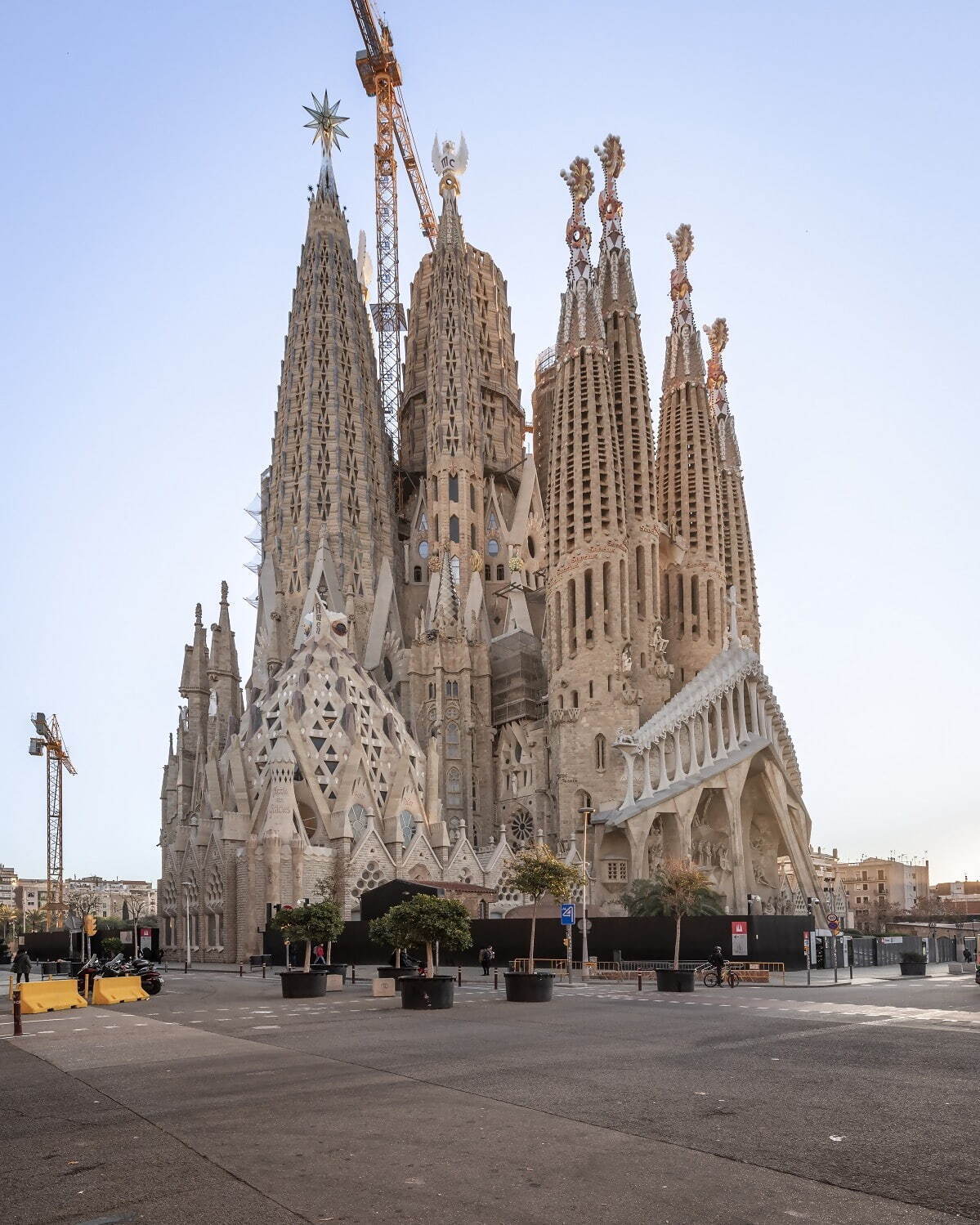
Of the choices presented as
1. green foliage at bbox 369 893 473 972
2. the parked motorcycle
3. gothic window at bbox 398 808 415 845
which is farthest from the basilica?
green foliage at bbox 369 893 473 972

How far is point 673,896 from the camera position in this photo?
115 ft

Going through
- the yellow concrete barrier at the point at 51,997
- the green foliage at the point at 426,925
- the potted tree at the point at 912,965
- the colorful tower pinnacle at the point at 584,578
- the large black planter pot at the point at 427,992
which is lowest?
the potted tree at the point at 912,965

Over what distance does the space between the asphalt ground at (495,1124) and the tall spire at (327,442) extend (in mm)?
53075

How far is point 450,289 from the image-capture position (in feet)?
255

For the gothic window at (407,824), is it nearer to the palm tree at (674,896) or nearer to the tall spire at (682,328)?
the palm tree at (674,896)

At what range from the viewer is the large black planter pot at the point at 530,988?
2311cm

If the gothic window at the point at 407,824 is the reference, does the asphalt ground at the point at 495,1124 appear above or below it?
above

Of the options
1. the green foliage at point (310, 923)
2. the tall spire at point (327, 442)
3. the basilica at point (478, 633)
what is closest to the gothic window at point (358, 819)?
the basilica at point (478, 633)

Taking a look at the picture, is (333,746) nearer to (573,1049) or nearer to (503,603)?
(503,603)

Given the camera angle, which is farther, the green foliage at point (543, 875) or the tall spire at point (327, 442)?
the tall spire at point (327, 442)

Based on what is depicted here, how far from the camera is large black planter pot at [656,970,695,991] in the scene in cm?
2633

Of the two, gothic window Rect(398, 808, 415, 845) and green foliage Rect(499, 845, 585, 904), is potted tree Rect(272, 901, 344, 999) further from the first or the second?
gothic window Rect(398, 808, 415, 845)

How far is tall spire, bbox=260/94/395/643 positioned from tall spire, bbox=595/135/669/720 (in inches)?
639

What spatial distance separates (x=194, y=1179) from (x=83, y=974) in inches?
825
